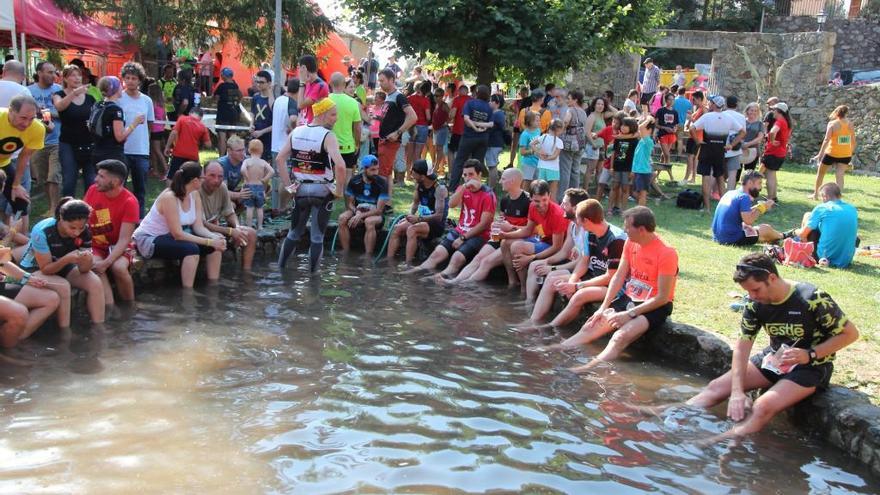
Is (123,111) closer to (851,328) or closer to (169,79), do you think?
(169,79)

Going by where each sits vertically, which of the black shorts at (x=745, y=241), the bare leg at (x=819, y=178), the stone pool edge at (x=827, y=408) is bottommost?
the stone pool edge at (x=827, y=408)

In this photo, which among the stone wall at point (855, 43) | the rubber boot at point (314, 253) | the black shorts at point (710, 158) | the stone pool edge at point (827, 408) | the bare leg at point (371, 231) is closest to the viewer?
the stone pool edge at point (827, 408)

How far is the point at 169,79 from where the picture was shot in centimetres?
1431

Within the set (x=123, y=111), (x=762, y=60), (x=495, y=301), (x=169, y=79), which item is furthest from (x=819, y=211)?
(x=762, y=60)

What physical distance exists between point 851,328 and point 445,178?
9.68 m

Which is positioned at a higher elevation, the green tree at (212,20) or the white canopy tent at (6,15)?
the green tree at (212,20)

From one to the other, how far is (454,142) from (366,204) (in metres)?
3.65

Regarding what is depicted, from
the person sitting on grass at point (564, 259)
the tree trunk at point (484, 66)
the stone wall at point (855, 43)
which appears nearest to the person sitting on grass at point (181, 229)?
the person sitting on grass at point (564, 259)

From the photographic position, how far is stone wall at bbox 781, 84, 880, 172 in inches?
723

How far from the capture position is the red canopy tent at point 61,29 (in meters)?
13.8

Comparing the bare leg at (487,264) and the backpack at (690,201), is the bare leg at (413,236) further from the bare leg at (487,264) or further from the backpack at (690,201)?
the backpack at (690,201)

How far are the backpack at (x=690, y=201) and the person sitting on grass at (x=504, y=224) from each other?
5.12 meters

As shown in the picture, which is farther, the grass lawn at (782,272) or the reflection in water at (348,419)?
the grass lawn at (782,272)

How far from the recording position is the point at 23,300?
5.87 metres
